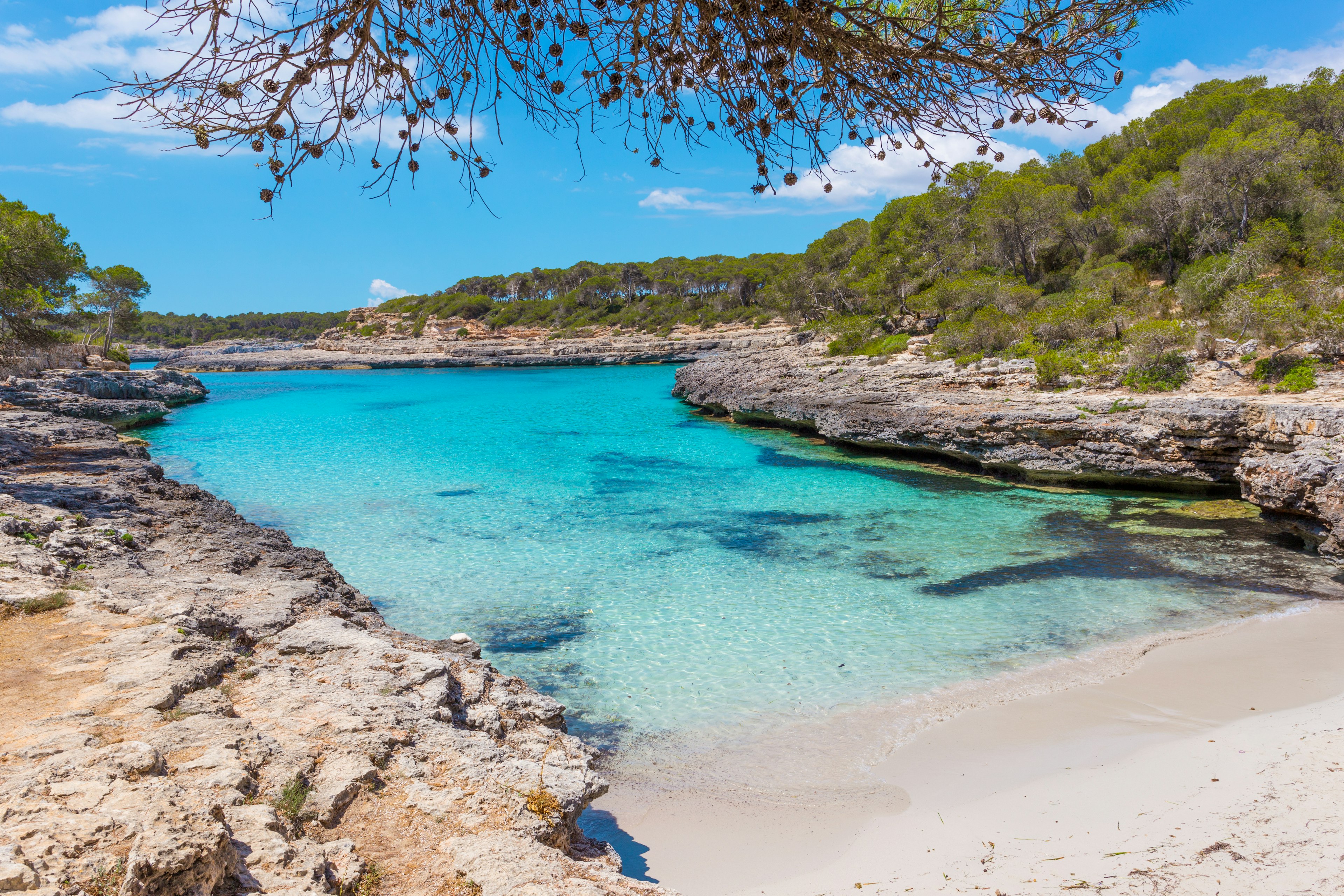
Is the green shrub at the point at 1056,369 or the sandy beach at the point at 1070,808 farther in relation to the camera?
the green shrub at the point at 1056,369

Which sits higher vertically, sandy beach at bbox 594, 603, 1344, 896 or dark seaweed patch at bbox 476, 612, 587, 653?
sandy beach at bbox 594, 603, 1344, 896

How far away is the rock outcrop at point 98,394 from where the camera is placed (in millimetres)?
22750

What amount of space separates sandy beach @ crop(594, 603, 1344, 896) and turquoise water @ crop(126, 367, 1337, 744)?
3.43ft

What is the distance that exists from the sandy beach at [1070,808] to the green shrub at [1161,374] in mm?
9556

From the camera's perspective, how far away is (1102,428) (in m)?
13.4

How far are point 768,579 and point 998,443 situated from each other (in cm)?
827

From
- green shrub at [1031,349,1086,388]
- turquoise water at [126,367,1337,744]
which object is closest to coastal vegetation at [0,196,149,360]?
turquoise water at [126,367,1337,744]

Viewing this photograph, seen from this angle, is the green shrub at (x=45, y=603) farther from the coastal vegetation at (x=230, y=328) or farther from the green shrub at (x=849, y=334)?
the coastal vegetation at (x=230, y=328)

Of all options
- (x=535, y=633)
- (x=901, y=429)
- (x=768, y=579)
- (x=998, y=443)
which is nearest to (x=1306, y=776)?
(x=768, y=579)

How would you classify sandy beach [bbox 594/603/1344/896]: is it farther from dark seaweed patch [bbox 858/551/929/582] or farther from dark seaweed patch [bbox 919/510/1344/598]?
dark seaweed patch [bbox 858/551/929/582]

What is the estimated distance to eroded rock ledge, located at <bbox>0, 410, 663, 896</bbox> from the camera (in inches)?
90.8

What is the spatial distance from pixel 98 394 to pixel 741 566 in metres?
33.4

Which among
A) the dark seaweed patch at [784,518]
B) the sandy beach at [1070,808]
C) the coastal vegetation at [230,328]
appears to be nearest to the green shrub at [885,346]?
the dark seaweed patch at [784,518]

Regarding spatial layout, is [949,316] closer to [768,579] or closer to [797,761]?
[768,579]
